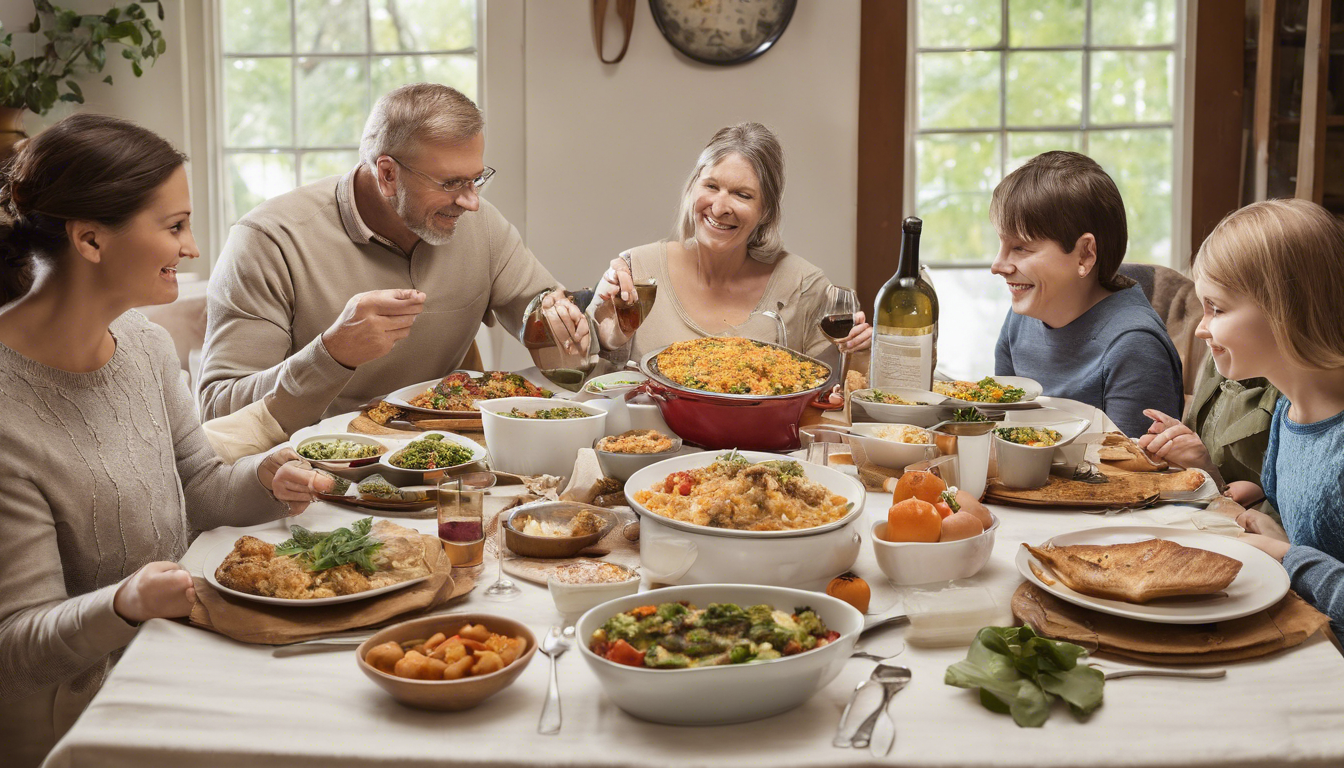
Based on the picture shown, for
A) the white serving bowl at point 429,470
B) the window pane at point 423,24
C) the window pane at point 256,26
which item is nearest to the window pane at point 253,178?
the window pane at point 256,26

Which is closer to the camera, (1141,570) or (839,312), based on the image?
(1141,570)

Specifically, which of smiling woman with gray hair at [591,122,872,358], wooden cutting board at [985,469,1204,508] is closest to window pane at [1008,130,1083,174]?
smiling woman with gray hair at [591,122,872,358]

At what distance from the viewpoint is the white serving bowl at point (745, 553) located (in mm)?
1217

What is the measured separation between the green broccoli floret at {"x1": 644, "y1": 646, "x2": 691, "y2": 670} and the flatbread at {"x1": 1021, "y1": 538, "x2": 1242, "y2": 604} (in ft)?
1.73

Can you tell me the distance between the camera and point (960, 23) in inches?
170

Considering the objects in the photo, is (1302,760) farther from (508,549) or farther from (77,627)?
(77,627)

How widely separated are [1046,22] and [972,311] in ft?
4.01

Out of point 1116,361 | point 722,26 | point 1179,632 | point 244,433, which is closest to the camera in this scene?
point 1179,632

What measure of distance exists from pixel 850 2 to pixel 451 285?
2.26m

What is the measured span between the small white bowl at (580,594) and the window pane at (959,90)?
364 centimetres

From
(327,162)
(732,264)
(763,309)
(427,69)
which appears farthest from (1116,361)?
(327,162)

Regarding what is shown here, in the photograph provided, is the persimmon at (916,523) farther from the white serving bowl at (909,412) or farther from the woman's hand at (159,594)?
the woman's hand at (159,594)

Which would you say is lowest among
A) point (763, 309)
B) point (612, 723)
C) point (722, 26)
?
point (612, 723)

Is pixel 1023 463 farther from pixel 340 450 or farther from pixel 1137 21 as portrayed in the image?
pixel 1137 21
